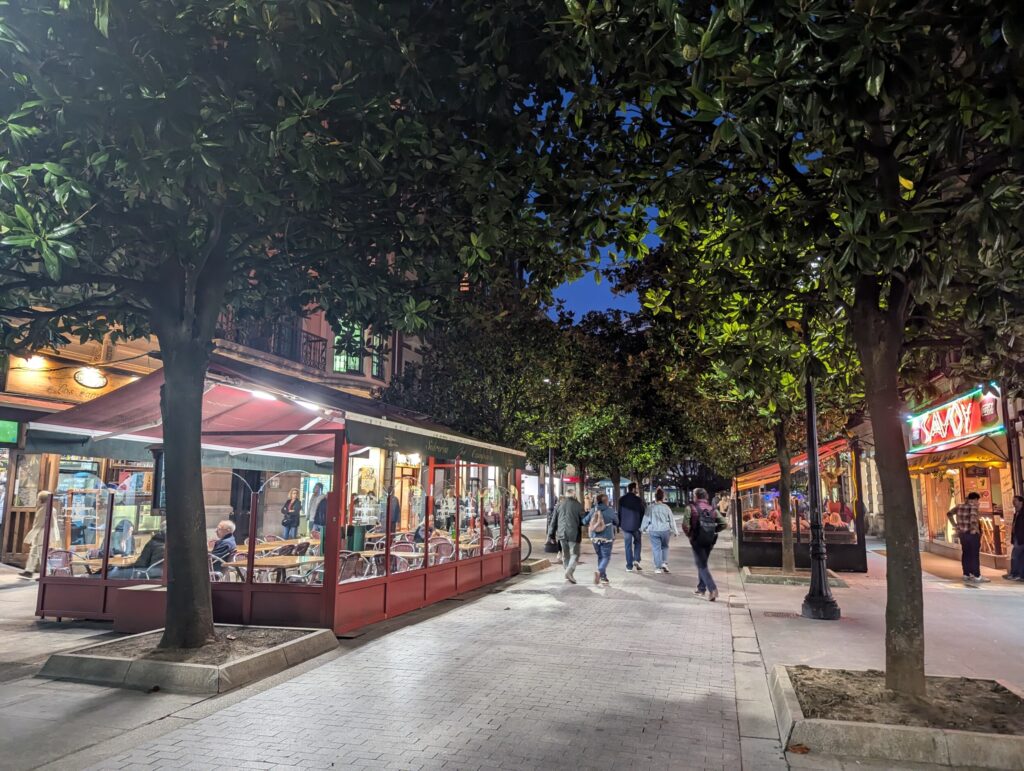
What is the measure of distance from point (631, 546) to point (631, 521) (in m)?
0.74

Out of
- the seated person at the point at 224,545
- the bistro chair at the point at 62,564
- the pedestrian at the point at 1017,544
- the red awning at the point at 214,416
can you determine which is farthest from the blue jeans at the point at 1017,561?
the bistro chair at the point at 62,564

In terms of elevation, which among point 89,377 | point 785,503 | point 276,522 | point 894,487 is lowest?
point 276,522

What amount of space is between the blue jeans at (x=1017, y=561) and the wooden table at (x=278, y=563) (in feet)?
42.2

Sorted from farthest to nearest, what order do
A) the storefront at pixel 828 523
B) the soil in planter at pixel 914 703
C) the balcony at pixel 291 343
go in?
the balcony at pixel 291 343
the storefront at pixel 828 523
the soil in planter at pixel 914 703

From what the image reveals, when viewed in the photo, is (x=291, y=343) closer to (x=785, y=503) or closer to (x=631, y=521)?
(x=631, y=521)

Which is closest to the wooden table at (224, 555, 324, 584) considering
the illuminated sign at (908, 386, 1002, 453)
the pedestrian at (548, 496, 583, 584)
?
the pedestrian at (548, 496, 583, 584)

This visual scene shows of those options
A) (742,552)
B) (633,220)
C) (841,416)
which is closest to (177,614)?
(633,220)

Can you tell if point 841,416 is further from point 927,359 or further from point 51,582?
point 51,582

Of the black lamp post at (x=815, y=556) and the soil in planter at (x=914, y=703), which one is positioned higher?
the black lamp post at (x=815, y=556)

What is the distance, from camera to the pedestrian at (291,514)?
9641mm

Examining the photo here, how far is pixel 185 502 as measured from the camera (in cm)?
736

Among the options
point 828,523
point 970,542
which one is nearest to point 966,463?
point 828,523

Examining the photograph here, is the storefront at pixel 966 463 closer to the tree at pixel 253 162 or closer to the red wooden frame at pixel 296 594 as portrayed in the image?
the red wooden frame at pixel 296 594

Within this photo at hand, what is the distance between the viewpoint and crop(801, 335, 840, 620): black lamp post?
9.93m
